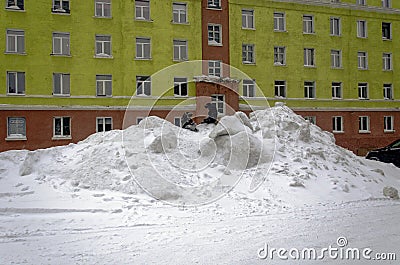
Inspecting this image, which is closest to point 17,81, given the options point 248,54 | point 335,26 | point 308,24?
point 248,54

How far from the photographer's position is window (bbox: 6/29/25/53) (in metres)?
24.7

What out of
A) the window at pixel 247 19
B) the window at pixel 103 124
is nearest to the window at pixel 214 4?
the window at pixel 247 19

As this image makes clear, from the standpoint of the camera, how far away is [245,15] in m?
29.9

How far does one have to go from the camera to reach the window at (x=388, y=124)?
33.1 metres

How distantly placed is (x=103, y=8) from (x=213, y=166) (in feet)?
59.9

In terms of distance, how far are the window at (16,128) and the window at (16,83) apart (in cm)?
159

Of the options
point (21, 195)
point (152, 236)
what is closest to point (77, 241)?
point (152, 236)

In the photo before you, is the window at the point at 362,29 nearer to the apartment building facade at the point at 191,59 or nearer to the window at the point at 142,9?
the apartment building facade at the point at 191,59

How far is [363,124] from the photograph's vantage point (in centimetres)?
3247

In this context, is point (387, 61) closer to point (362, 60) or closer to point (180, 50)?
point (362, 60)

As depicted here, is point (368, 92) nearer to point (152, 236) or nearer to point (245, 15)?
point (245, 15)

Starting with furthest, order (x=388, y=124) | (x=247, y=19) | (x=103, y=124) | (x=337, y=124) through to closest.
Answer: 1. (x=388, y=124)
2. (x=337, y=124)
3. (x=247, y=19)
4. (x=103, y=124)

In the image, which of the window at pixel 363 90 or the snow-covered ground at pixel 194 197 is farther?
the window at pixel 363 90

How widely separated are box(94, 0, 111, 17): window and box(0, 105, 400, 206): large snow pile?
14749 mm
